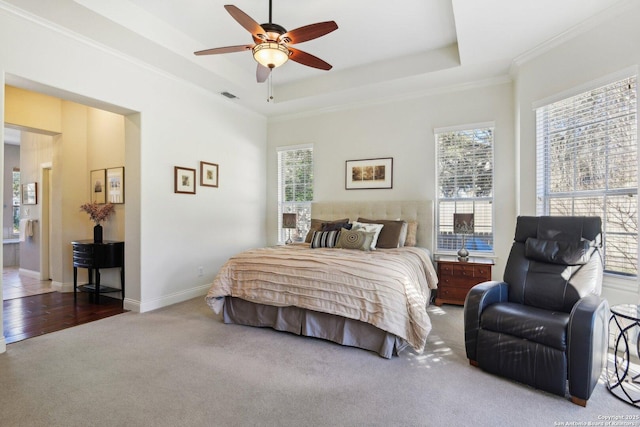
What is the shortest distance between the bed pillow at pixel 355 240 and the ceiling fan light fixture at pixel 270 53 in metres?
2.29

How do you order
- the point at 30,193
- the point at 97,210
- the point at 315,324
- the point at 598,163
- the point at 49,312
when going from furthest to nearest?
the point at 30,193
the point at 97,210
the point at 49,312
the point at 315,324
the point at 598,163

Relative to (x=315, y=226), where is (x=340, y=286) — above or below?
below

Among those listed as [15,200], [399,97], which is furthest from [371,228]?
[15,200]

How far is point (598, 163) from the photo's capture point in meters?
3.01

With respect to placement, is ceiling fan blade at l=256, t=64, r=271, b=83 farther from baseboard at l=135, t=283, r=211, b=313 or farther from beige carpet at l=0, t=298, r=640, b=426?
baseboard at l=135, t=283, r=211, b=313

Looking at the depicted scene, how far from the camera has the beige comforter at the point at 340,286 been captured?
272 centimetres

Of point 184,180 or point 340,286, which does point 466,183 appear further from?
point 184,180

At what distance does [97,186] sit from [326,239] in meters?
3.88

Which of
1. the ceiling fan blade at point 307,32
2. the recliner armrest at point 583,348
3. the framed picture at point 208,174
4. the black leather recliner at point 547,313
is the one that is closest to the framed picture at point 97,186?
the framed picture at point 208,174

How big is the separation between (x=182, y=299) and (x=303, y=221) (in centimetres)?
243

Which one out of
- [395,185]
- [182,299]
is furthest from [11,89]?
[395,185]

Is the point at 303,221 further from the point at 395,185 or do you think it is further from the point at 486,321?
the point at 486,321

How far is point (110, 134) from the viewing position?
196 inches

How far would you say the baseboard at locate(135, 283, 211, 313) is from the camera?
3998 mm
